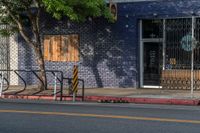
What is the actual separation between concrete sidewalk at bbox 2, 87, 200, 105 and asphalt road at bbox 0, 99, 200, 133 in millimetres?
3416

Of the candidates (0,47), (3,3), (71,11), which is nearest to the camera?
(71,11)

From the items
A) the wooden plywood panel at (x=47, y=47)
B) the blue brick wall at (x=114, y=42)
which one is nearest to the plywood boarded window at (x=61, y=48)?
the wooden plywood panel at (x=47, y=47)

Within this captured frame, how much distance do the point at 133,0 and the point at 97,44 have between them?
2.67 metres

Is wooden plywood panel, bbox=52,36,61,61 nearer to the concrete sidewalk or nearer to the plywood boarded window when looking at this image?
the plywood boarded window

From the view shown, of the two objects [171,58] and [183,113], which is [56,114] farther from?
[171,58]

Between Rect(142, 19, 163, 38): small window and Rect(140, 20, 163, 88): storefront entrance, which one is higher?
Rect(142, 19, 163, 38): small window

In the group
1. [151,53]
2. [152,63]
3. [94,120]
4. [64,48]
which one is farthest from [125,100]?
[94,120]

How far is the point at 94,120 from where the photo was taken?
13.3 meters

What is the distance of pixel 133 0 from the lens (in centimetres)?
2389

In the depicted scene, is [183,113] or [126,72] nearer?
[183,113]

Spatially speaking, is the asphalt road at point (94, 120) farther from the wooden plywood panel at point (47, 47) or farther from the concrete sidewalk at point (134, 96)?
the wooden plywood panel at point (47, 47)

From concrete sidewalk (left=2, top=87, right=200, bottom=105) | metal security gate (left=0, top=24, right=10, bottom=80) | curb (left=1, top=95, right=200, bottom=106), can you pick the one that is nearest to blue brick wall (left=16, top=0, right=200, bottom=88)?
concrete sidewalk (left=2, top=87, right=200, bottom=105)

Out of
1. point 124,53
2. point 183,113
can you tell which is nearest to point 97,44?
point 124,53

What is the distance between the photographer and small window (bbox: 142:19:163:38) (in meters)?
23.6
